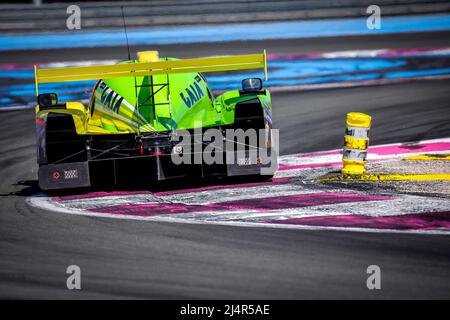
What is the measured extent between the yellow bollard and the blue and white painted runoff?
1261 centimetres

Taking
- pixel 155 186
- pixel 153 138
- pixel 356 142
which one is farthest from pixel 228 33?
pixel 153 138

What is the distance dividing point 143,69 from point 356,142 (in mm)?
2673

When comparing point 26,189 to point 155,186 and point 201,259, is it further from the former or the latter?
point 201,259

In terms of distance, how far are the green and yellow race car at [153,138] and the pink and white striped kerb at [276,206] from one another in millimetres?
220

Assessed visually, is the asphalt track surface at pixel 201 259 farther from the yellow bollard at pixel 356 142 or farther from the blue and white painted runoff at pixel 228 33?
the blue and white painted runoff at pixel 228 33

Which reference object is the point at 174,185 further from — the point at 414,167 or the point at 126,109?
the point at 414,167

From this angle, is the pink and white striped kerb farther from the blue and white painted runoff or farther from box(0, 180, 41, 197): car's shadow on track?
the blue and white painted runoff

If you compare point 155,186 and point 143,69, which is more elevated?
point 143,69

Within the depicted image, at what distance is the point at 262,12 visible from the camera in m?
24.5

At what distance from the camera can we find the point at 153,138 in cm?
920

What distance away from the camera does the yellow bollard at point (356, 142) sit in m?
9.92

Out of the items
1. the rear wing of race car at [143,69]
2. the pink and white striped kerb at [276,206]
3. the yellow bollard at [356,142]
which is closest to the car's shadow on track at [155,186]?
the pink and white striped kerb at [276,206]
